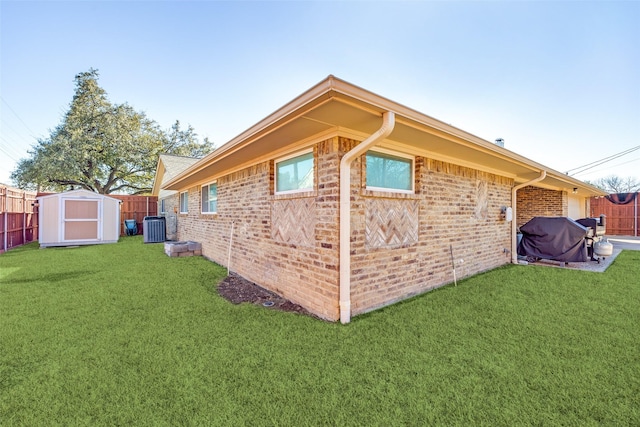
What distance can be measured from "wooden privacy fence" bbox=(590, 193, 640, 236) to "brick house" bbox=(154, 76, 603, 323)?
1499 centimetres

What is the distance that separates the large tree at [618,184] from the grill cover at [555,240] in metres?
39.1

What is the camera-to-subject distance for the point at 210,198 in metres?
8.45

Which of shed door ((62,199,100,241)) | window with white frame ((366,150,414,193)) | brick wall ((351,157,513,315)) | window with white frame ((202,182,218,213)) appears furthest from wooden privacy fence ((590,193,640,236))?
shed door ((62,199,100,241))

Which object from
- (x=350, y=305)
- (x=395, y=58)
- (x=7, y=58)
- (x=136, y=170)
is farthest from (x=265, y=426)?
(x=136, y=170)

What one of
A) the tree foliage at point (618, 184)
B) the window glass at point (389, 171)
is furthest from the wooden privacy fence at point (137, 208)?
the tree foliage at point (618, 184)

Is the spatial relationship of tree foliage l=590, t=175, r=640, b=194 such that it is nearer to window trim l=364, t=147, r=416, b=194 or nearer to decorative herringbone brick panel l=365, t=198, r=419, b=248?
window trim l=364, t=147, r=416, b=194

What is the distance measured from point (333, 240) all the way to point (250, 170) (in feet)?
9.68

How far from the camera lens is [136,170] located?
21.9m

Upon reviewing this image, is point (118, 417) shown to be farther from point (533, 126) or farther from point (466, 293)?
point (533, 126)

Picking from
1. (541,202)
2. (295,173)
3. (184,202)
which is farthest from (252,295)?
(541,202)

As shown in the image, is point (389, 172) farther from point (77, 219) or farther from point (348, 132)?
point (77, 219)

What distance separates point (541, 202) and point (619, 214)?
1069 centimetres

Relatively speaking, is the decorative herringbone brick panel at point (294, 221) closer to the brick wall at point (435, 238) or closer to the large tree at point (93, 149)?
the brick wall at point (435, 238)

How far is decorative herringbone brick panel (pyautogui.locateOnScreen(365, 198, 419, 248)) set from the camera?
3828 millimetres
